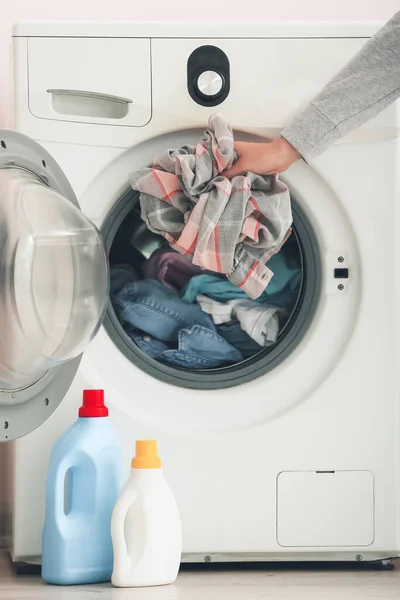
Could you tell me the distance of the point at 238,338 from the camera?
1.64 metres

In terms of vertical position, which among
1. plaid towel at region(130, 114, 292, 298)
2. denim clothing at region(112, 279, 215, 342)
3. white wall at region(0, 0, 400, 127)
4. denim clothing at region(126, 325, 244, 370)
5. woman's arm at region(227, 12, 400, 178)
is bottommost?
denim clothing at region(126, 325, 244, 370)

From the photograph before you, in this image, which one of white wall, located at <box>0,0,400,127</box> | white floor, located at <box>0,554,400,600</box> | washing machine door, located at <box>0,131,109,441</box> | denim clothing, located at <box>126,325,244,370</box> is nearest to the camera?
washing machine door, located at <box>0,131,109,441</box>

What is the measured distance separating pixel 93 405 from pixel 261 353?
33cm

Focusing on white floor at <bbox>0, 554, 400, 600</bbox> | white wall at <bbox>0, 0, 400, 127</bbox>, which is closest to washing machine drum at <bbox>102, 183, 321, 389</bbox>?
white floor at <bbox>0, 554, 400, 600</bbox>

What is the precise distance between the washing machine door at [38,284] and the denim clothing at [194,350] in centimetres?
29

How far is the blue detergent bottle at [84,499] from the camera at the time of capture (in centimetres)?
143

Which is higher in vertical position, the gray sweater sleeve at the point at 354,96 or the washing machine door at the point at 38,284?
the gray sweater sleeve at the point at 354,96

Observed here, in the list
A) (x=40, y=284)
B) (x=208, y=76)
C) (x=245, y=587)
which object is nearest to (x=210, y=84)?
(x=208, y=76)

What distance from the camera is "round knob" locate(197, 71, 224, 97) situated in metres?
1.56

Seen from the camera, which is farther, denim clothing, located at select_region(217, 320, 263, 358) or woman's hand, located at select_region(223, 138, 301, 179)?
denim clothing, located at select_region(217, 320, 263, 358)

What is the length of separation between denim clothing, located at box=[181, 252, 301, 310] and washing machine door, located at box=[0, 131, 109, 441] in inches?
12.8

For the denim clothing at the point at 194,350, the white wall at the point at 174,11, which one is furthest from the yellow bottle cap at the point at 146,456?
the white wall at the point at 174,11

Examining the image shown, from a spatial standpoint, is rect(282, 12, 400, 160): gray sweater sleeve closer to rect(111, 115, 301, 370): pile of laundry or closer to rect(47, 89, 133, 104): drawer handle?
rect(111, 115, 301, 370): pile of laundry

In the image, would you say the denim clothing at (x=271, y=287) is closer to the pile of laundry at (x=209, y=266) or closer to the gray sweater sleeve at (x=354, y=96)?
the pile of laundry at (x=209, y=266)
